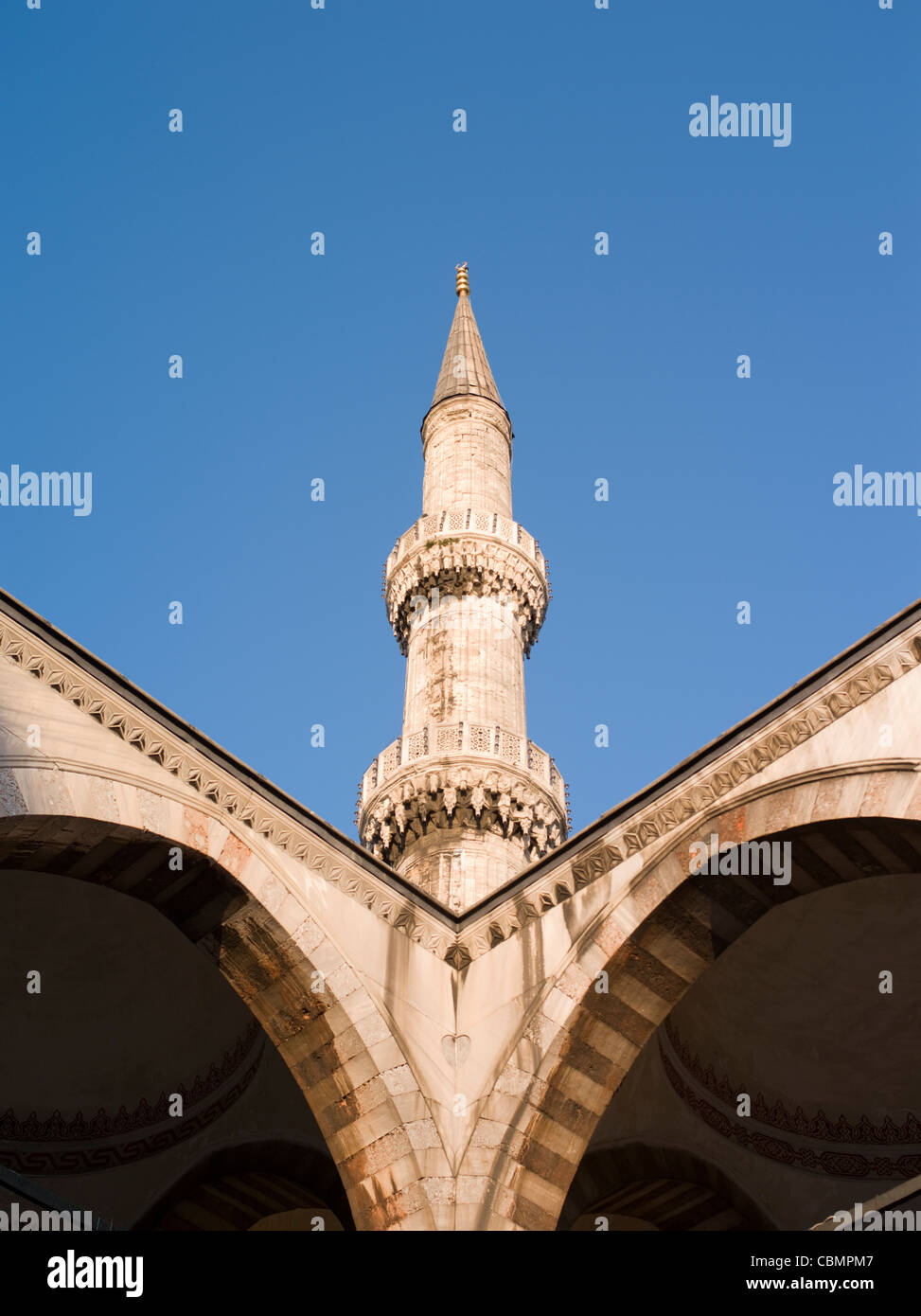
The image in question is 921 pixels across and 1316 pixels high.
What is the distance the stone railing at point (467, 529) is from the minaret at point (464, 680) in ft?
0.07

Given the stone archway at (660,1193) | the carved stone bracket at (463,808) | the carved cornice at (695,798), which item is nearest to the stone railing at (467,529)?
the carved stone bracket at (463,808)

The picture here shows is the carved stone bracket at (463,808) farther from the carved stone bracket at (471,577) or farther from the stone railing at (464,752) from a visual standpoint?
the carved stone bracket at (471,577)

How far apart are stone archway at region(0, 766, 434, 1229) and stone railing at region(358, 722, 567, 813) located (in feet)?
25.1

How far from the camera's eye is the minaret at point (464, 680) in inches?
628

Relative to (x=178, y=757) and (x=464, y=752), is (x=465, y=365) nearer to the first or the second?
(x=464, y=752)

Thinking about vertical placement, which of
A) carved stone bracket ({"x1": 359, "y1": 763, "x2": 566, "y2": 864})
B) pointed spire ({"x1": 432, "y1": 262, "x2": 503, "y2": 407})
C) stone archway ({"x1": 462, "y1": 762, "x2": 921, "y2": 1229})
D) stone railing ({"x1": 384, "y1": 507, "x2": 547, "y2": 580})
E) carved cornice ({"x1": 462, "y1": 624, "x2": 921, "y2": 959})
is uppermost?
pointed spire ({"x1": 432, "y1": 262, "x2": 503, "y2": 407})

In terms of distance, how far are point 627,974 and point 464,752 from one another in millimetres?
7713

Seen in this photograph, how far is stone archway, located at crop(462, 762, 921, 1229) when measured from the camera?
813 cm

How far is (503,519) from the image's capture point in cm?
1881

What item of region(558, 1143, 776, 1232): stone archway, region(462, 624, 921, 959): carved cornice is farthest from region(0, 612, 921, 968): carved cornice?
region(558, 1143, 776, 1232): stone archway

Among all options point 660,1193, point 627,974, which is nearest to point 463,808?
point 660,1193

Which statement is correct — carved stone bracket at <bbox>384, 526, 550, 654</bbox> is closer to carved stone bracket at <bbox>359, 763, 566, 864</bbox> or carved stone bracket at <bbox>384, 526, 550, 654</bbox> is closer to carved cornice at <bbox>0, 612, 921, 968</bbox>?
carved stone bracket at <bbox>359, 763, 566, 864</bbox>
